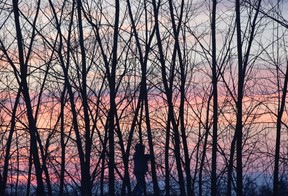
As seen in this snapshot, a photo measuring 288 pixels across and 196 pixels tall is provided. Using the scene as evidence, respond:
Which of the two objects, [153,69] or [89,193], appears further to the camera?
[153,69]

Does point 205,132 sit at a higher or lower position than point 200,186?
higher

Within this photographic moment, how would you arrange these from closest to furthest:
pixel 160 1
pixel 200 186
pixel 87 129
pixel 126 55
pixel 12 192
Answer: pixel 87 129 < pixel 160 1 < pixel 126 55 < pixel 200 186 < pixel 12 192

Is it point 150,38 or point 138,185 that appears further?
point 138,185

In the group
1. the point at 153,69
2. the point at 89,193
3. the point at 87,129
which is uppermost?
the point at 153,69

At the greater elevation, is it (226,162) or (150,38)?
(150,38)

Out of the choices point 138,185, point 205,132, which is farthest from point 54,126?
point 205,132

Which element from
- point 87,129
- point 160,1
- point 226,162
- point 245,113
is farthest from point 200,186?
point 87,129

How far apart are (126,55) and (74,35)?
1138 millimetres

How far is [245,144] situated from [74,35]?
6362mm

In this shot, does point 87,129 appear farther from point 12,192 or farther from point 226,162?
point 12,192

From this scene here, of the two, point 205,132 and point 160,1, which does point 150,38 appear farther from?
point 205,132

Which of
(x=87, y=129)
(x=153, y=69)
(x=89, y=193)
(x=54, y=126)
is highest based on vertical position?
(x=153, y=69)

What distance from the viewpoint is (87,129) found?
30.7ft

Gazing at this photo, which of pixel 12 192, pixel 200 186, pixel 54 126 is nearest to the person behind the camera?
pixel 54 126
